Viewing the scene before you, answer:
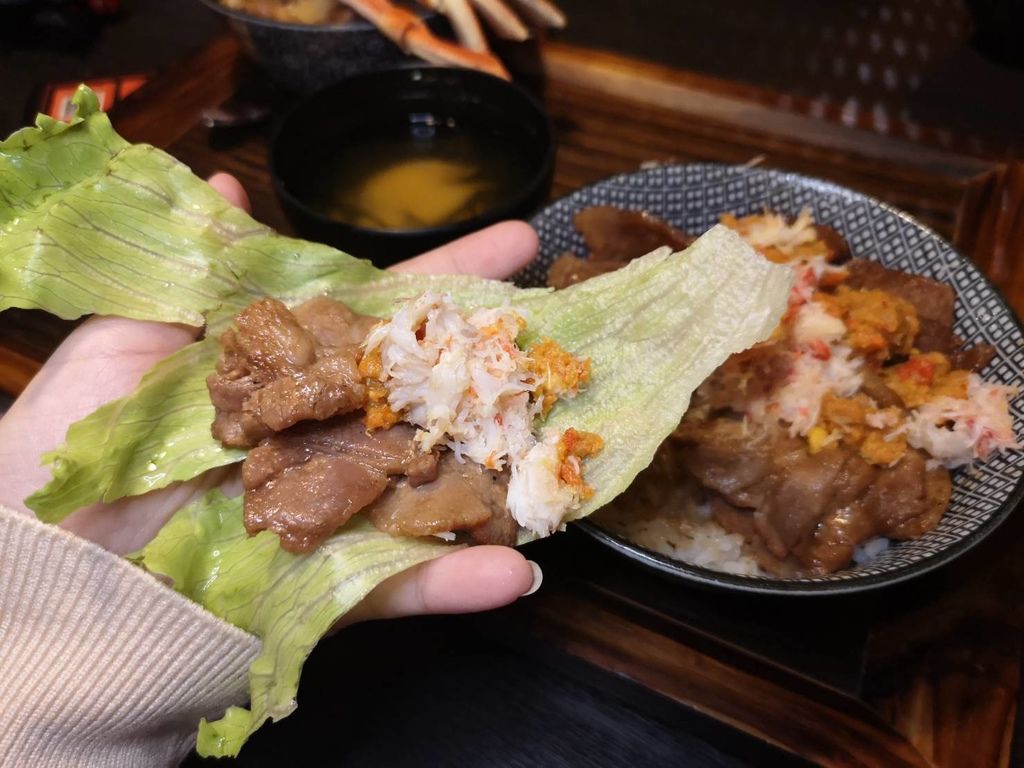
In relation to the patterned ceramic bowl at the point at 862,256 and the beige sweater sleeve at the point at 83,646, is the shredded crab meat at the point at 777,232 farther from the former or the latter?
the beige sweater sleeve at the point at 83,646

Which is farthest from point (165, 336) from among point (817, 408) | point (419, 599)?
point (817, 408)

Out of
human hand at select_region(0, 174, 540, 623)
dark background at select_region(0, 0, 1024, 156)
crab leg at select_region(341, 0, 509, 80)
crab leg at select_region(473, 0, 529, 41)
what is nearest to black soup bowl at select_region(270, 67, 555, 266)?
crab leg at select_region(341, 0, 509, 80)

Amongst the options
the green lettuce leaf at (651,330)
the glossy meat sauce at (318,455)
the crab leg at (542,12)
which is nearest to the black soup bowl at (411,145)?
the crab leg at (542,12)

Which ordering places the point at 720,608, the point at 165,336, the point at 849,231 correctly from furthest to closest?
the point at 849,231
the point at 720,608
the point at 165,336

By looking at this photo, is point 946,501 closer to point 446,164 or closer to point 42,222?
point 446,164

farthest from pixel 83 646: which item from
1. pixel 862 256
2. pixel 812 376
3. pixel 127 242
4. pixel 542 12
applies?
pixel 542 12
